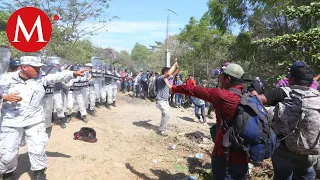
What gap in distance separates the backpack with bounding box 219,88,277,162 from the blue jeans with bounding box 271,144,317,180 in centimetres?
48

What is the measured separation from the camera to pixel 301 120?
10.4ft

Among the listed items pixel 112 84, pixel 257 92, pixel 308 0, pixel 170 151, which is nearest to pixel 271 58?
pixel 308 0

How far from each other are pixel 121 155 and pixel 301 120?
4089 mm

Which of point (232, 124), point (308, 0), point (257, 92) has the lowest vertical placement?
point (232, 124)

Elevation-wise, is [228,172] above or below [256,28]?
below

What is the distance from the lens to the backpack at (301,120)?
316 cm

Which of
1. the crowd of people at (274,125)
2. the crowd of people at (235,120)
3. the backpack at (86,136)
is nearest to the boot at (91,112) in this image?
the backpack at (86,136)

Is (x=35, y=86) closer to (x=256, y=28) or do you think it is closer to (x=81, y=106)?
(x=81, y=106)

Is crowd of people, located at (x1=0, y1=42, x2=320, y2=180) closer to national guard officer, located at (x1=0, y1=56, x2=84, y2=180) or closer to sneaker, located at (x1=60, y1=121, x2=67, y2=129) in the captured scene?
national guard officer, located at (x1=0, y1=56, x2=84, y2=180)

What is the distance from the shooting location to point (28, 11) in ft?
18.1

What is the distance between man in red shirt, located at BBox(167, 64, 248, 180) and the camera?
298cm

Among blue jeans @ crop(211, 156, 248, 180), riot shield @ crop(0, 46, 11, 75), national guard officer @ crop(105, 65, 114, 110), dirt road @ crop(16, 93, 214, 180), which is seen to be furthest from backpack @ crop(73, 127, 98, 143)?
national guard officer @ crop(105, 65, 114, 110)

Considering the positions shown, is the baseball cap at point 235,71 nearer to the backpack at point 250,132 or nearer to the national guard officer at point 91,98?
the backpack at point 250,132

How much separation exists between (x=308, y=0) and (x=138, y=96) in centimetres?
1130
